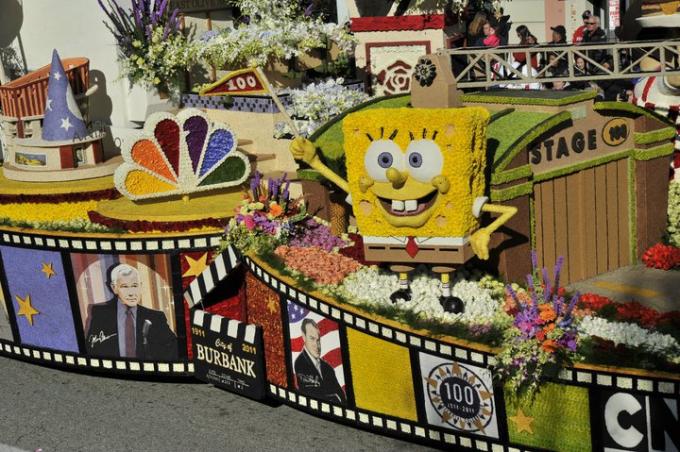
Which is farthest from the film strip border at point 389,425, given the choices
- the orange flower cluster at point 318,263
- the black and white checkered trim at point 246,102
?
the black and white checkered trim at point 246,102

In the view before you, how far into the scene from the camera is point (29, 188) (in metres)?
13.8

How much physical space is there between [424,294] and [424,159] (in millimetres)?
1539

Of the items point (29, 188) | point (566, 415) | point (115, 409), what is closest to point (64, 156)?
point (29, 188)

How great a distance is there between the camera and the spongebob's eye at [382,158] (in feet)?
33.0

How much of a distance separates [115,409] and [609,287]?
5.43m

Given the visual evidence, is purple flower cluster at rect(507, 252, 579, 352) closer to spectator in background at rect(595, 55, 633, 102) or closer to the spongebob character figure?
the spongebob character figure

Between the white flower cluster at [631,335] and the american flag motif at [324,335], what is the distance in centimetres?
240

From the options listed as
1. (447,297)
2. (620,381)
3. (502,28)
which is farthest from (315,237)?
(502,28)

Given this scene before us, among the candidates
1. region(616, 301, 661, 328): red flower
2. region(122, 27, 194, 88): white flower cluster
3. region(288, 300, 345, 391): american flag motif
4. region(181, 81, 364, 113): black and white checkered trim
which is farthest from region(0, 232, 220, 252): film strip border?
region(616, 301, 661, 328): red flower

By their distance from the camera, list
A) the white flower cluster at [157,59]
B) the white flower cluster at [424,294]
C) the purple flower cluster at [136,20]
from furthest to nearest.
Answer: the white flower cluster at [157,59]
the purple flower cluster at [136,20]
the white flower cluster at [424,294]

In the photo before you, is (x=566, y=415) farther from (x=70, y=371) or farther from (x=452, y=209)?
(x=70, y=371)

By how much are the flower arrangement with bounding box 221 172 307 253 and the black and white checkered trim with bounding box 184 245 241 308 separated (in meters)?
0.13

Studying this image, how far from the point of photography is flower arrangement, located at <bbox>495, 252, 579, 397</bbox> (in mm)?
9156

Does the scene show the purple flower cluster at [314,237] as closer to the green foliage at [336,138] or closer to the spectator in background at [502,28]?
the green foliage at [336,138]
